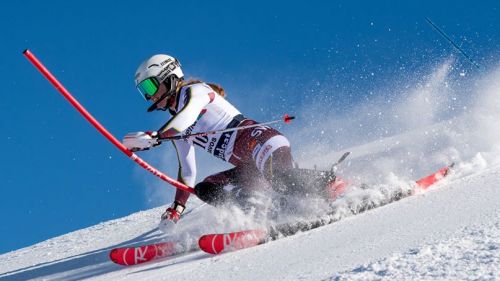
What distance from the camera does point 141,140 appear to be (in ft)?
18.6

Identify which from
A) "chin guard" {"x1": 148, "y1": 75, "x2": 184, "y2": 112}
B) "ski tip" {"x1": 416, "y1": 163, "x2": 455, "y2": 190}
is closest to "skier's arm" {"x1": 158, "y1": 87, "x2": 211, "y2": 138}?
"chin guard" {"x1": 148, "y1": 75, "x2": 184, "y2": 112}

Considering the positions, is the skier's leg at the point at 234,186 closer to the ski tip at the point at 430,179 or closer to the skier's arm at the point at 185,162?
the skier's arm at the point at 185,162

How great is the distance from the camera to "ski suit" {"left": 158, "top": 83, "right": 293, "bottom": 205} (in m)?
5.88

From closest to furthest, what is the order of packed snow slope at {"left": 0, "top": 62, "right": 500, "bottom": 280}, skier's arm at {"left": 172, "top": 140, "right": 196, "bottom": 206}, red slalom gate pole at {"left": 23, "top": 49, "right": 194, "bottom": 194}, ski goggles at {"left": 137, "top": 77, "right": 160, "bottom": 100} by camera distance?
1. packed snow slope at {"left": 0, "top": 62, "right": 500, "bottom": 280}
2. red slalom gate pole at {"left": 23, "top": 49, "right": 194, "bottom": 194}
3. ski goggles at {"left": 137, "top": 77, "right": 160, "bottom": 100}
4. skier's arm at {"left": 172, "top": 140, "right": 196, "bottom": 206}

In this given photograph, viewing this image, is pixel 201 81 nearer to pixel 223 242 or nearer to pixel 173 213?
pixel 173 213

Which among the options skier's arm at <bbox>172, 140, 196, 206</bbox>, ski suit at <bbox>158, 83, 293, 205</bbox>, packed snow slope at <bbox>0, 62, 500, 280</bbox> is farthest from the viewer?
skier's arm at <bbox>172, 140, 196, 206</bbox>

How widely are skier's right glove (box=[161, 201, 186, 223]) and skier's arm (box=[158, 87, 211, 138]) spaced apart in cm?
84

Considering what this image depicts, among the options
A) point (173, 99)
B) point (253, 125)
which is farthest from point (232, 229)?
point (173, 99)

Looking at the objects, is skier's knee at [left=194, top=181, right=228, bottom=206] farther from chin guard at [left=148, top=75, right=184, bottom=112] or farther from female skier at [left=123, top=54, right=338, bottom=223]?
chin guard at [left=148, top=75, right=184, bottom=112]

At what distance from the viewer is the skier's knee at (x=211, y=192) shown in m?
6.25

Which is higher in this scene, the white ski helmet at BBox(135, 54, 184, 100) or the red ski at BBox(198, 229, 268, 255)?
the white ski helmet at BBox(135, 54, 184, 100)

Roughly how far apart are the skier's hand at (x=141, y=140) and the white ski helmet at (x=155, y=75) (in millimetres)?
638

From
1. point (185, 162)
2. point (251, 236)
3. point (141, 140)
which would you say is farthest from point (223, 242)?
point (185, 162)

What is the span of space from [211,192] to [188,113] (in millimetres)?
Result: 816
